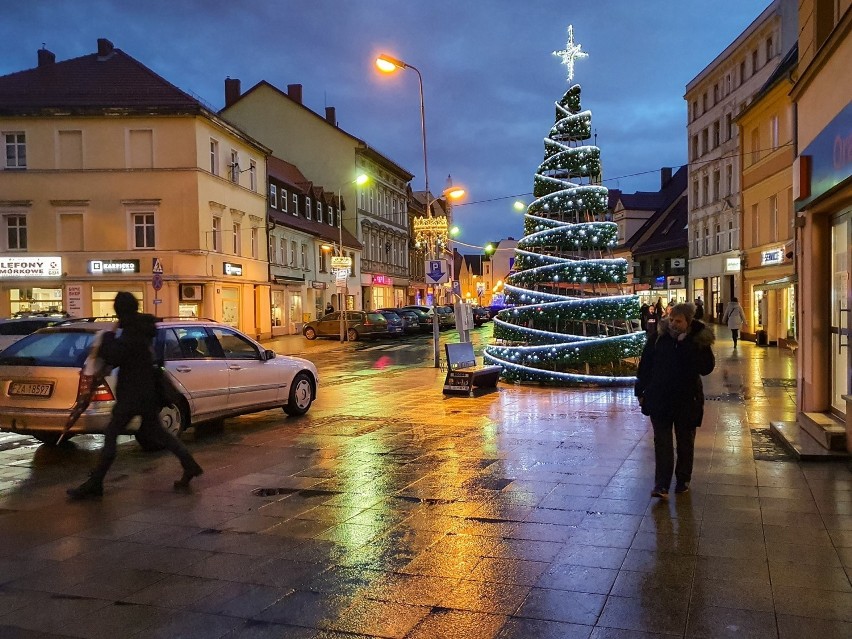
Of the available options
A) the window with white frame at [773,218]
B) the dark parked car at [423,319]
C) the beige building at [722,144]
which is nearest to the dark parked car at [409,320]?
the dark parked car at [423,319]

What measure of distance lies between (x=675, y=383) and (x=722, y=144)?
38.4 metres

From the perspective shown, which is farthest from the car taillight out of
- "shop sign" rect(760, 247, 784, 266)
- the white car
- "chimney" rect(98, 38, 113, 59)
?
"chimney" rect(98, 38, 113, 59)

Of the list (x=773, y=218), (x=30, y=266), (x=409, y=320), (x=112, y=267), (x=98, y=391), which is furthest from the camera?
(x=409, y=320)

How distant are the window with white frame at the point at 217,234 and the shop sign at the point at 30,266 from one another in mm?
6568

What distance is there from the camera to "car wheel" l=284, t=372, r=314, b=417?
11688mm

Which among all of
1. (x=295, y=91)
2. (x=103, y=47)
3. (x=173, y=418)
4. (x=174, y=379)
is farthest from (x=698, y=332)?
(x=295, y=91)

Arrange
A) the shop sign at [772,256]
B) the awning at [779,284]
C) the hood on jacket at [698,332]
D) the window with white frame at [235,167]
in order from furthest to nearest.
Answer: the window with white frame at [235,167], the shop sign at [772,256], the awning at [779,284], the hood on jacket at [698,332]

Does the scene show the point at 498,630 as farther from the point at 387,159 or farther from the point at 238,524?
the point at 387,159

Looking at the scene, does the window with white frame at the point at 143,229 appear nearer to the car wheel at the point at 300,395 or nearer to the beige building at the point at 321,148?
the beige building at the point at 321,148

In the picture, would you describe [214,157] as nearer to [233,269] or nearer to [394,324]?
[233,269]

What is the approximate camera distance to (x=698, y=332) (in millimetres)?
6281

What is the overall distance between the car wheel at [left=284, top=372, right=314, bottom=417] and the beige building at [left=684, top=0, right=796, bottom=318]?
26.3 metres

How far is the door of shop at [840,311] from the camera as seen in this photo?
8118 mm

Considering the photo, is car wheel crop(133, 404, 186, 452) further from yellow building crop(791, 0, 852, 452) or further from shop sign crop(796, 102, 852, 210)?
shop sign crop(796, 102, 852, 210)
